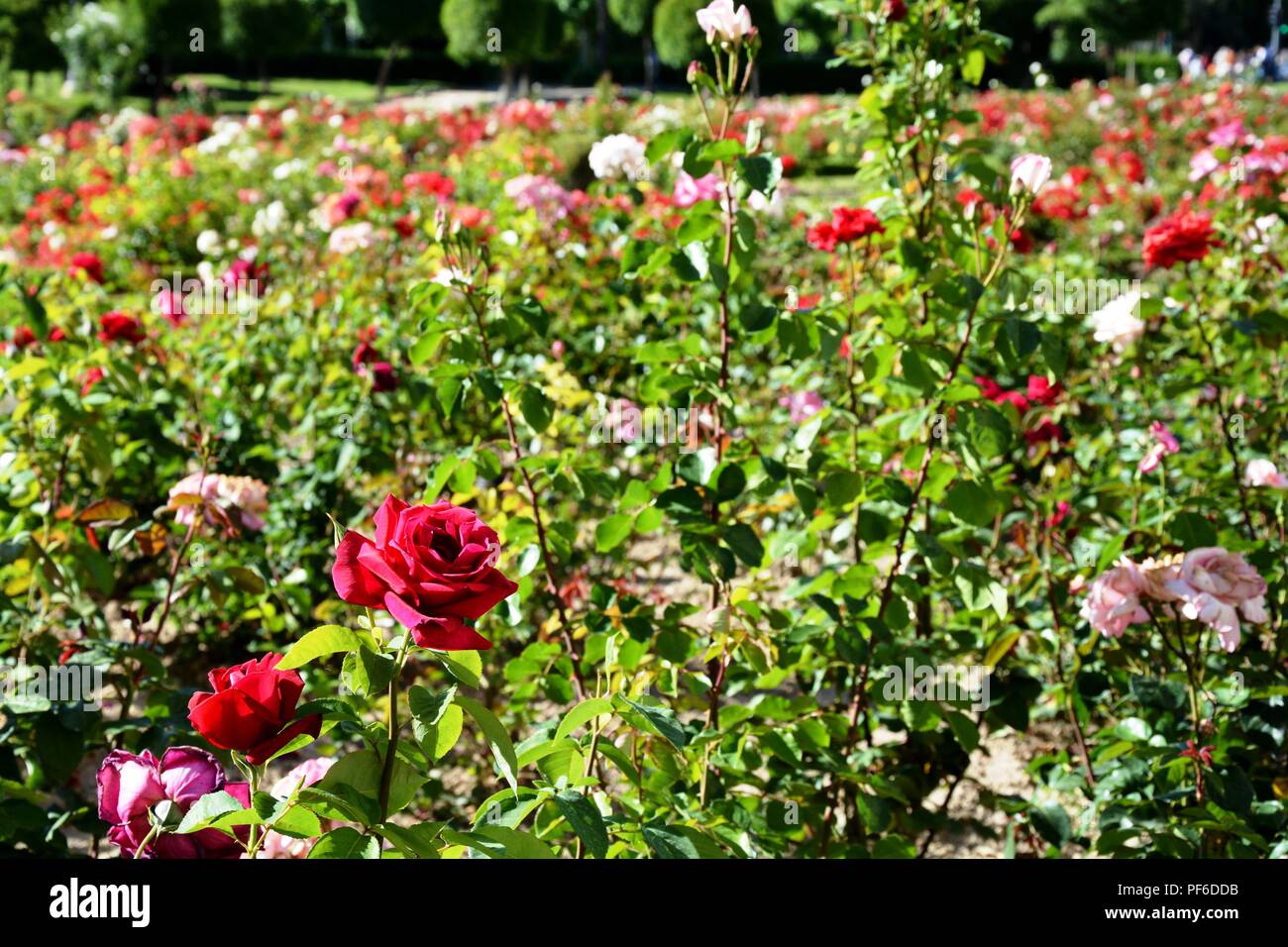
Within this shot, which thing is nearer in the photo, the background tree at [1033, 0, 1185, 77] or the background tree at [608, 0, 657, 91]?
the background tree at [1033, 0, 1185, 77]

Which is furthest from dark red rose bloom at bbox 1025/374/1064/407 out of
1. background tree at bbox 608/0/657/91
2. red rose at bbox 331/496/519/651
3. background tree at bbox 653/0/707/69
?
background tree at bbox 608/0/657/91

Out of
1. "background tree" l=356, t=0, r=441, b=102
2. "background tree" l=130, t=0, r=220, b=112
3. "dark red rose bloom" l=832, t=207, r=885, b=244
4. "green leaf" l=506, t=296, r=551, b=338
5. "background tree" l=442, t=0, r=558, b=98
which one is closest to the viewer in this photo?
"green leaf" l=506, t=296, r=551, b=338

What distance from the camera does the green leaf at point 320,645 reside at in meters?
0.86

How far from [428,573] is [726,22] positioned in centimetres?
109

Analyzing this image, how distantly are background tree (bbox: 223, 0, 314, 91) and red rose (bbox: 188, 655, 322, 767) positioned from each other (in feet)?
92.4

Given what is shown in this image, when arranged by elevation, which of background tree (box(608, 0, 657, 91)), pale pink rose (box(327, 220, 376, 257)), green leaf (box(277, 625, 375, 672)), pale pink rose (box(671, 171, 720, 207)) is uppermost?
background tree (box(608, 0, 657, 91))

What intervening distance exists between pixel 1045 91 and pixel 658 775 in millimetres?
14378

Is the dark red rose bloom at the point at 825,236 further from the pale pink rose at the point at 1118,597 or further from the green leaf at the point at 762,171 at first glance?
the pale pink rose at the point at 1118,597

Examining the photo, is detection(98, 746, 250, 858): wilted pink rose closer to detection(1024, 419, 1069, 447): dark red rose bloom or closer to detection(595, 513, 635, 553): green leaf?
detection(595, 513, 635, 553): green leaf

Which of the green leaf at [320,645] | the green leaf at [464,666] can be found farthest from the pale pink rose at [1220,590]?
the green leaf at [320,645]

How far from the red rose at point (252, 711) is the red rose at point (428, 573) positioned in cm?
9

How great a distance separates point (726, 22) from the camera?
5.24ft

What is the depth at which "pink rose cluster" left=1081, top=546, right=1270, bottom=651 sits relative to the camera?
1.57 meters
